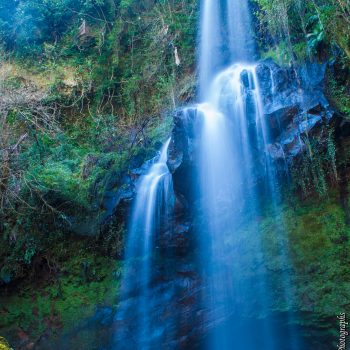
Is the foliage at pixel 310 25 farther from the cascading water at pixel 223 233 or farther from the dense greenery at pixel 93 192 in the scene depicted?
the cascading water at pixel 223 233

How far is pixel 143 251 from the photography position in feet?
22.0

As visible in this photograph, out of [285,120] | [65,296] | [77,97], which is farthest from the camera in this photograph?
[77,97]

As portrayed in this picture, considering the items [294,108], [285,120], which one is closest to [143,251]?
[285,120]

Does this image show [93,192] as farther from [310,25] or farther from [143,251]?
[310,25]

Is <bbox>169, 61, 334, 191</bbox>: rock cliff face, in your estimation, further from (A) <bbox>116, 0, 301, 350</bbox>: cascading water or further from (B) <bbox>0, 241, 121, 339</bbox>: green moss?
(B) <bbox>0, 241, 121, 339</bbox>: green moss

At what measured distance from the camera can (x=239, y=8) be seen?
10852 mm

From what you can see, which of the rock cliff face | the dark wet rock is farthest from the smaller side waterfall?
the dark wet rock

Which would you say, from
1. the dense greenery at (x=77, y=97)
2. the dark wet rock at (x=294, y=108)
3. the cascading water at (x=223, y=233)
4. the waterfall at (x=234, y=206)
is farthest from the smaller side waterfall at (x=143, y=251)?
the dark wet rock at (x=294, y=108)

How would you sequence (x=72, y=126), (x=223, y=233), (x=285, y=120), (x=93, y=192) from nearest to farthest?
1. (x=285, y=120)
2. (x=223, y=233)
3. (x=93, y=192)
4. (x=72, y=126)

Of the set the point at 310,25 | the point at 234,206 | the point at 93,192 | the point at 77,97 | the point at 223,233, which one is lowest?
the point at 223,233

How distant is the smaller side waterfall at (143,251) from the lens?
648cm

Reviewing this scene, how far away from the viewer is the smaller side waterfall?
648 cm

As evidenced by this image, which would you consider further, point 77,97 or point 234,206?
point 77,97

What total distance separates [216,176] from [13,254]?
15.2 feet
